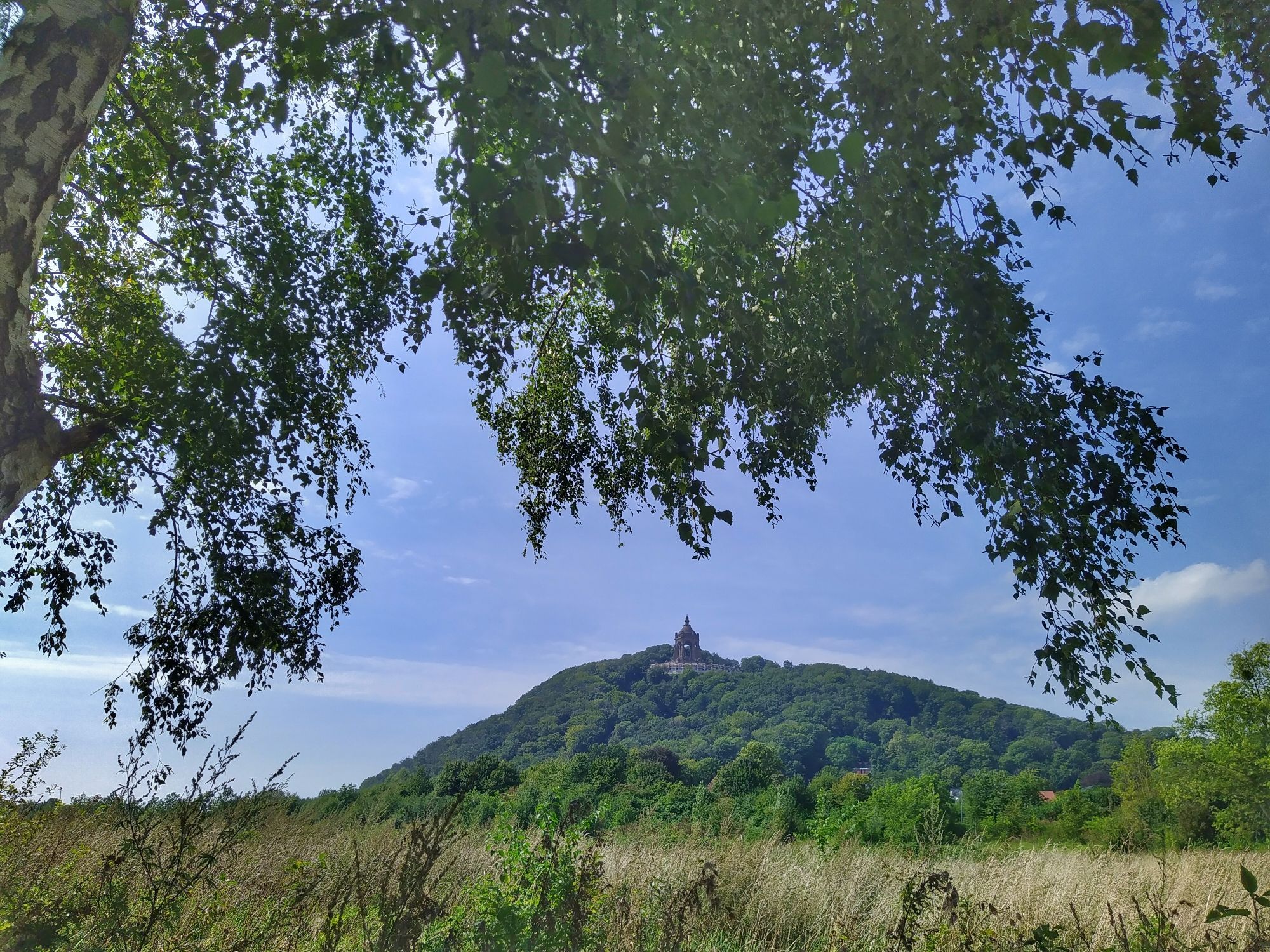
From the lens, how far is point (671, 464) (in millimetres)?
4059

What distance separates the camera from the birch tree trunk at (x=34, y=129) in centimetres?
354

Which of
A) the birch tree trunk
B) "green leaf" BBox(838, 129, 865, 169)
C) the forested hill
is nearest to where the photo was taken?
"green leaf" BBox(838, 129, 865, 169)

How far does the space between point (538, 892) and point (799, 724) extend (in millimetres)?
43074

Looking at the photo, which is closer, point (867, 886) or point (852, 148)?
point (852, 148)

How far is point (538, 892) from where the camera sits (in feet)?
15.3

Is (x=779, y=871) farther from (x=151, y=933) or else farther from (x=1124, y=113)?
(x=1124, y=113)

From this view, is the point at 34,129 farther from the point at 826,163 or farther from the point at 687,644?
the point at 687,644

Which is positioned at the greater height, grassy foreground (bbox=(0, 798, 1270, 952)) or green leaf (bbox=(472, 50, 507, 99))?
green leaf (bbox=(472, 50, 507, 99))

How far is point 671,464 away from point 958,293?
228cm

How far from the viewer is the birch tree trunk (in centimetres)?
354

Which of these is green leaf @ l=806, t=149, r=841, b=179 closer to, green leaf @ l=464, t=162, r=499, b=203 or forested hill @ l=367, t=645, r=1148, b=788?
green leaf @ l=464, t=162, r=499, b=203

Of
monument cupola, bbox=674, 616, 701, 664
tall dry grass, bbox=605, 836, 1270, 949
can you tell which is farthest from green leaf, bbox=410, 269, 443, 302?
monument cupola, bbox=674, 616, 701, 664

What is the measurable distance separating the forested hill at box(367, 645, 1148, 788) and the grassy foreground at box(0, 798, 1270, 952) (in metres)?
25.8

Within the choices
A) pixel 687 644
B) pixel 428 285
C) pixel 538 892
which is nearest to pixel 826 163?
pixel 428 285
